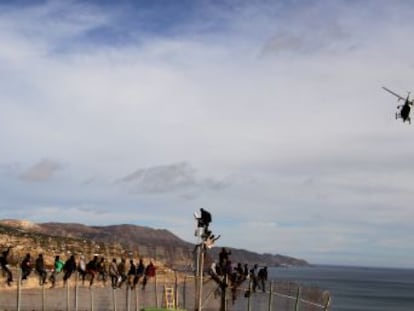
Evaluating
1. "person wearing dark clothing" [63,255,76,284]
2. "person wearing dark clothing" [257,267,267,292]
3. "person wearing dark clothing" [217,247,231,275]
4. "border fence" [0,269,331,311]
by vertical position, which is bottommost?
"border fence" [0,269,331,311]

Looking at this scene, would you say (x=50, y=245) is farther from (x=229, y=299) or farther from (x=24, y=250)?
(x=229, y=299)

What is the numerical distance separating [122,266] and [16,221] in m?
130

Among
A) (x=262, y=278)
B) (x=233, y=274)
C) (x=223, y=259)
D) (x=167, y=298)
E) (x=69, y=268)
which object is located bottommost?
(x=167, y=298)

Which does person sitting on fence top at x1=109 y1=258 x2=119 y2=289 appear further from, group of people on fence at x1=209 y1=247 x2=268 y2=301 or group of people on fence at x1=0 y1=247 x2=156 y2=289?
group of people on fence at x1=209 y1=247 x2=268 y2=301

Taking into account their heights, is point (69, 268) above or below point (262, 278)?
above

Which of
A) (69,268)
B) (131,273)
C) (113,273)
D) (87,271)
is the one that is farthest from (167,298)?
(69,268)

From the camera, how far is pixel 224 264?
31812 millimetres

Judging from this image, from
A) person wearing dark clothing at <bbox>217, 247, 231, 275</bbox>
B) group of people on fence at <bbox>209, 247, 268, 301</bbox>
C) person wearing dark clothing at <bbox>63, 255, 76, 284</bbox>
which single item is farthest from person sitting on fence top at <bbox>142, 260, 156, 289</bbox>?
person wearing dark clothing at <bbox>217, 247, 231, 275</bbox>

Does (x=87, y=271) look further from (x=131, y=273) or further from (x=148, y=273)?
(x=148, y=273)

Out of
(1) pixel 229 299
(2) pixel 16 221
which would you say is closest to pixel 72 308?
(1) pixel 229 299

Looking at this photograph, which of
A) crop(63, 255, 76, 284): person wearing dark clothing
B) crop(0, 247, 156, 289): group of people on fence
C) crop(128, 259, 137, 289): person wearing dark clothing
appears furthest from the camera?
crop(128, 259, 137, 289): person wearing dark clothing

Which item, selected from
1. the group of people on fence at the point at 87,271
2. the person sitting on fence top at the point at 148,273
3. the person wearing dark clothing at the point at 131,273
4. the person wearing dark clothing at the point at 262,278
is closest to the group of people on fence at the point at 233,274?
the person wearing dark clothing at the point at 262,278

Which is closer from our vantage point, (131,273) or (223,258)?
(223,258)

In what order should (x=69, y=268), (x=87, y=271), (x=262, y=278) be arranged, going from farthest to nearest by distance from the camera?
1. (x=262, y=278)
2. (x=87, y=271)
3. (x=69, y=268)
